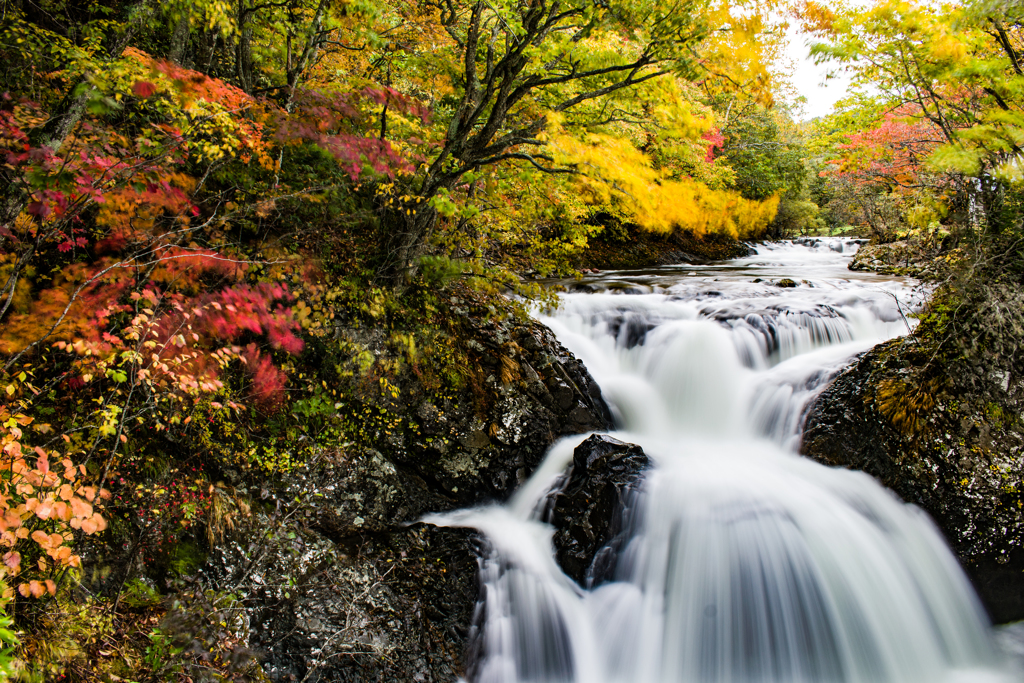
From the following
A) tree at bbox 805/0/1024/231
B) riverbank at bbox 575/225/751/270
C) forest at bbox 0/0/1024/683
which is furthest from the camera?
riverbank at bbox 575/225/751/270

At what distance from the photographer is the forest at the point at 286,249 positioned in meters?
3.26

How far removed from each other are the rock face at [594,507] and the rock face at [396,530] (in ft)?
2.09

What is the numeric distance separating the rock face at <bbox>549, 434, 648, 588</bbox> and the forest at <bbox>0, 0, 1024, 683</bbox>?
1.14m

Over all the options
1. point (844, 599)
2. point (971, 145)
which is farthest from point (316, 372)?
point (971, 145)

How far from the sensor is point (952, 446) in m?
4.95

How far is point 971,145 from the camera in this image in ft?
16.4

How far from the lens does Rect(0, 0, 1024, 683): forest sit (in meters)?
3.26

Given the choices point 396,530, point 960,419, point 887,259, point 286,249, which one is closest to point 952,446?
point 960,419

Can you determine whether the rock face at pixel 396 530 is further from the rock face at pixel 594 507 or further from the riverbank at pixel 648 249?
the riverbank at pixel 648 249

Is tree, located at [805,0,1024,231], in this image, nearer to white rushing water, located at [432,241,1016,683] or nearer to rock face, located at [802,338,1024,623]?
rock face, located at [802,338,1024,623]

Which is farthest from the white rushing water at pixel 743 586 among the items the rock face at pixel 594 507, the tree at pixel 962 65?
the tree at pixel 962 65

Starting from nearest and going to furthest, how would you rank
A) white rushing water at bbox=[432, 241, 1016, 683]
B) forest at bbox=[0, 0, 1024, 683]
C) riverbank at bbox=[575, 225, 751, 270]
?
forest at bbox=[0, 0, 1024, 683], white rushing water at bbox=[432, 241, 1016, 683], riverbank at bbox=[575, 225, 751, 270]

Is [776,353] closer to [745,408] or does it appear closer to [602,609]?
[745,408]

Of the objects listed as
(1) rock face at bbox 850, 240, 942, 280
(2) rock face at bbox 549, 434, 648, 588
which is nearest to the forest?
(2) rock face at bbox 549, 434, 648, 588
